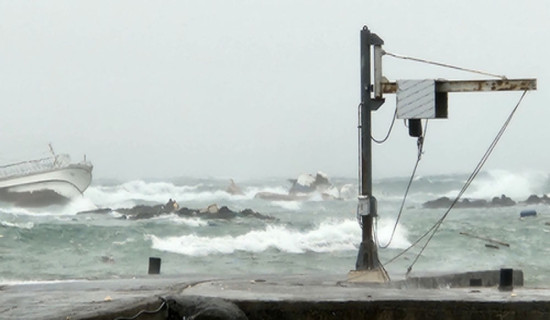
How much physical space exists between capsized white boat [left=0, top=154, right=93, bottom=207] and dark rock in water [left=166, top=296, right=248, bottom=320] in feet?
179

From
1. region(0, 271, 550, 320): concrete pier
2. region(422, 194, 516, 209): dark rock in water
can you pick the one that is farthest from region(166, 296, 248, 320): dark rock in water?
region(422, 194, 516, 209): dark rock in water

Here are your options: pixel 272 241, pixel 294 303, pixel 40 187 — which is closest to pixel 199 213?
pixel 272 241

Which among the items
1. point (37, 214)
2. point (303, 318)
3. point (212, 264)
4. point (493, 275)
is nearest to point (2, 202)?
point (37, 214)

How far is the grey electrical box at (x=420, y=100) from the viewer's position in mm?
13773

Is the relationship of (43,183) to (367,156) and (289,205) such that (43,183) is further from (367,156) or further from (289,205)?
(367,156)

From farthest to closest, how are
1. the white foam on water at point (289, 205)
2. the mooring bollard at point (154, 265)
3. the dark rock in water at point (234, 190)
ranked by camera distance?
the dark rock in water at point (234, 190) → the white foam on water at point (289, 205) → the mooring bollard at point (154, 265)

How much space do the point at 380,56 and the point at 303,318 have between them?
6.51 m

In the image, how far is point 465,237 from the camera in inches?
1859

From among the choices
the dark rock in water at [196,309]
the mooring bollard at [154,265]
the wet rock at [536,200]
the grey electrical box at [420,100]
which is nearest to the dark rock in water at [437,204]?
the wet rock at [536,200]

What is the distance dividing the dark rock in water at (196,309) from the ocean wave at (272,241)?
3113 cm

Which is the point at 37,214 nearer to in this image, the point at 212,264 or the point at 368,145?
the point at 212,264

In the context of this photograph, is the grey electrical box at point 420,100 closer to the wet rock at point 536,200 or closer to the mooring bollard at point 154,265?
the mooring bollard at point 154,265

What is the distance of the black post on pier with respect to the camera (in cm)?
1375

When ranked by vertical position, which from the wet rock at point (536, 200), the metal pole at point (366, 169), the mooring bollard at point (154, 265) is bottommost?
the mooring bollard at point (154, 265)
